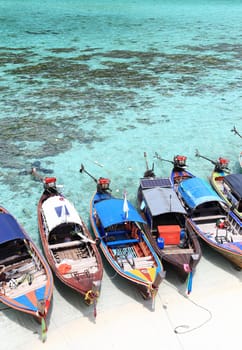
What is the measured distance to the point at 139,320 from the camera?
43.2 feet

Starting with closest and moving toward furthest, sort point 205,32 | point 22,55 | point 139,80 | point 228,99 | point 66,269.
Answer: point 66,269
point 228,99
point 139,80
point 22,55
point 205,32

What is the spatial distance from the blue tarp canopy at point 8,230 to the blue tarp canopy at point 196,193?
8508 mm

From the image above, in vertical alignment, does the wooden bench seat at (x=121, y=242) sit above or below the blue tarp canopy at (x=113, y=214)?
below

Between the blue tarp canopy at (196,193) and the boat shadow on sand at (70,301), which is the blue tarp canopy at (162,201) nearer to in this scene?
the blue tarp canopy at (196,193)

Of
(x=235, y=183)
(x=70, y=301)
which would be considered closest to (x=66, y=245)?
(x=70, y=301)

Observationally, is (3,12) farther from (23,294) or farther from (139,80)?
(23,294)

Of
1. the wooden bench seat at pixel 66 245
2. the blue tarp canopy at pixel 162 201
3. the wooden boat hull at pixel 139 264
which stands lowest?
the wooden boat hull at pixel 139 264

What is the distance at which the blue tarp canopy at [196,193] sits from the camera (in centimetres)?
1694

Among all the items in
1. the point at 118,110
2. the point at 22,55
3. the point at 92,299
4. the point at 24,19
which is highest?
the point at 24,19

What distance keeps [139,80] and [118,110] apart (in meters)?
11.1

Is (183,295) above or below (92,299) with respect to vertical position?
below

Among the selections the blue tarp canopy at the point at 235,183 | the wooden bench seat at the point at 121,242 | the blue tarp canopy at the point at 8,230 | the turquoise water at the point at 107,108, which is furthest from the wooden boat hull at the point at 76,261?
the blue tarp canopy at the point at 235,183

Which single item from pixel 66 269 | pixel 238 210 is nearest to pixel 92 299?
pixel 66 269

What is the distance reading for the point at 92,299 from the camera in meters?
12.8
